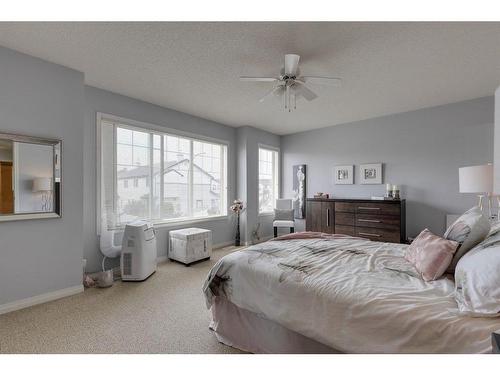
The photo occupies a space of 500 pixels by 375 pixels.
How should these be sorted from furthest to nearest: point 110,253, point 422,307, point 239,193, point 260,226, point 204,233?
point 260,226, point 239,193, point 204,233, point 110,253, point 422,307

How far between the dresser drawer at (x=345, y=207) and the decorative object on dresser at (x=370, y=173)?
2.30ft

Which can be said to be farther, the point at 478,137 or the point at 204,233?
the point at 204,233

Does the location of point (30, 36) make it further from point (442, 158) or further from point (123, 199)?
point (442, 158)

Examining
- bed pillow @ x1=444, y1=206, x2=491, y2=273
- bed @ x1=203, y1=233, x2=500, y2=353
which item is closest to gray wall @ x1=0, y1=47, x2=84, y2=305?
bed @ x1=203, y1=233, x2=500, y2=353

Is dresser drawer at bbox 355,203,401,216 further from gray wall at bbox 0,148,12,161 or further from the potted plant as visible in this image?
gray wall at bbox 0,148,12,161

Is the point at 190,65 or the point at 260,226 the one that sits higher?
the point at 190,65

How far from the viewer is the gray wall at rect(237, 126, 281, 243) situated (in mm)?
5008

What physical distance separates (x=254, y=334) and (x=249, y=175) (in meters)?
3.62

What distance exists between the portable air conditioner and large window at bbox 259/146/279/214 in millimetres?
2921

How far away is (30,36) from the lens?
2.09m

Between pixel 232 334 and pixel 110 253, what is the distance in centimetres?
225

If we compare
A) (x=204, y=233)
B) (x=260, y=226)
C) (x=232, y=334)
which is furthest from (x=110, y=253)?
(x=260, y=226)

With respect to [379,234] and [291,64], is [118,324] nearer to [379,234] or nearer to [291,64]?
[291,64]

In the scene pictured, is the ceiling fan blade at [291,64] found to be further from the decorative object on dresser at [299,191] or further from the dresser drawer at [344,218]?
the decorative object on dresser at [299,191]
